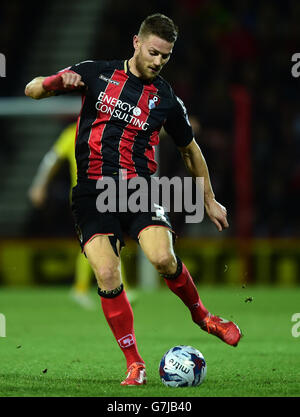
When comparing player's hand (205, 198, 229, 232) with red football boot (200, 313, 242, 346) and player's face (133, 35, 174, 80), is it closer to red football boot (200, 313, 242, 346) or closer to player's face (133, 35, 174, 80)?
red football boot (200, 313, 242, 346)

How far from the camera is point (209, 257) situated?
11.5m

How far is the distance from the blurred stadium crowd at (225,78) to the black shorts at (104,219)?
642 centimetres

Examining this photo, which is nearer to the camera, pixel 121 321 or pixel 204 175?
pixel 121 321

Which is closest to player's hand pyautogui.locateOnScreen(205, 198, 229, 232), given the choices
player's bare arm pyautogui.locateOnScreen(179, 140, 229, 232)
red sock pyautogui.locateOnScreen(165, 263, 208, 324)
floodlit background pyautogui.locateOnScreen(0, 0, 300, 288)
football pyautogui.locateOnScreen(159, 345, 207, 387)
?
player's bare arm pyautogui.locateOnScreen(179, 140, 229, 232)

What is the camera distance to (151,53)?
15.9 ft

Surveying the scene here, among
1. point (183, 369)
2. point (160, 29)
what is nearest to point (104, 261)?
point (183, 369)

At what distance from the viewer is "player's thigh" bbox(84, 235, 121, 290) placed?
4648 millimetres

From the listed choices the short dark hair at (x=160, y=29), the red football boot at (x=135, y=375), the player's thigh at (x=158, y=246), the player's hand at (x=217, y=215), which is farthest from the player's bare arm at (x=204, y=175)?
the red football boot at (x=135, y=375)

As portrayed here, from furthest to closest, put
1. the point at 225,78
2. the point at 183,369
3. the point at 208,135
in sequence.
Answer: the point at 225,78, the point at 208,135, the point at 183,369

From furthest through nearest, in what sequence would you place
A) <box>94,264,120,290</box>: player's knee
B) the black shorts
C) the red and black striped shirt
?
the red and black striped shirt, the black shorts, <box>94,264,120,290</box>: player's knee

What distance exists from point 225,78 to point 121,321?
9.19 m

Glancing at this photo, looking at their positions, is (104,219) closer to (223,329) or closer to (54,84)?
(54,84)

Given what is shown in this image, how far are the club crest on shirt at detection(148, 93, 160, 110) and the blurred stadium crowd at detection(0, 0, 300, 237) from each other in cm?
634

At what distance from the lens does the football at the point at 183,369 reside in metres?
4.46
